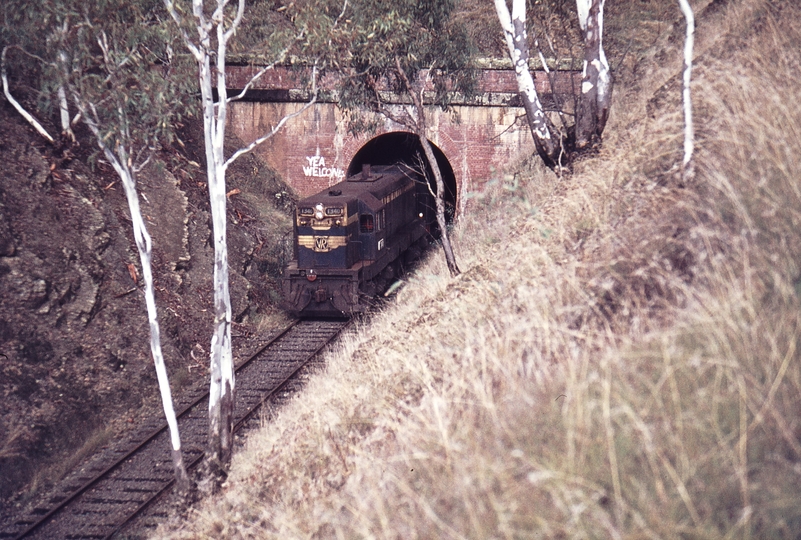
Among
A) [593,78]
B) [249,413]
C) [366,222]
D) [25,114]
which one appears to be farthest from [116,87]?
[25,114]

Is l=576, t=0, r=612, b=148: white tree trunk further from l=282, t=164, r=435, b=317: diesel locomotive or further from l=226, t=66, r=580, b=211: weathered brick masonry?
l=226, t=66, r=580, b=211: weathered brick masonry

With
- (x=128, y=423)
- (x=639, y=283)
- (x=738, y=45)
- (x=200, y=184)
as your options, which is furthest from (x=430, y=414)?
(x=200, y=184)

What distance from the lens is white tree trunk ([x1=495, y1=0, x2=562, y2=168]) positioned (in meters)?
11.0

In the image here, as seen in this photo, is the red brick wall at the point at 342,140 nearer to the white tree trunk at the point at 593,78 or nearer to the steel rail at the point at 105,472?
the white tree trunk at the point at 593,78

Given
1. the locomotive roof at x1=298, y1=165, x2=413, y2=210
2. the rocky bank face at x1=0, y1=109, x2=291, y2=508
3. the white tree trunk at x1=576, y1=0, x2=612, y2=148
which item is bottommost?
the rocky bank face at x1=0, y1=109, x2=291, y2=508

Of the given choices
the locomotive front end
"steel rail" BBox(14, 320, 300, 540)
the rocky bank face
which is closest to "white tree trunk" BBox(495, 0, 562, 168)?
the locomotive front end

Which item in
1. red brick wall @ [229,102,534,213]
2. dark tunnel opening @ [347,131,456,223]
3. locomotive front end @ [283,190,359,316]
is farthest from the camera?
dark tunnel opening @ [347,131,456,223]

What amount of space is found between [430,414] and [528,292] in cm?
175

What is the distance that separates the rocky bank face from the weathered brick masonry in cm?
397

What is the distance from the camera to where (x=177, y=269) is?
660 inches

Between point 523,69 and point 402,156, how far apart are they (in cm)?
1836

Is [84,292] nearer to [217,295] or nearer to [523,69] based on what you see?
[217,295]

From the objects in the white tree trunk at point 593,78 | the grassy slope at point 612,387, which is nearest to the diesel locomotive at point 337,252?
the white tree trunk at point 593,78

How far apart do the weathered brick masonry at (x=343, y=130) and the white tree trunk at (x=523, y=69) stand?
384 inches
